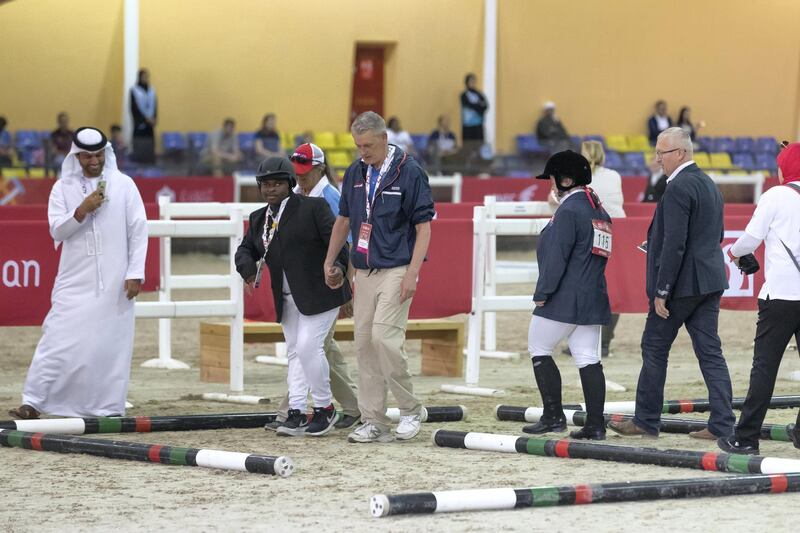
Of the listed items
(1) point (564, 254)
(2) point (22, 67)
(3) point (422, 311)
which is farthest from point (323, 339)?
(2) point (22, 67)

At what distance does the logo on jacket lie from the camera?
10.8 meters

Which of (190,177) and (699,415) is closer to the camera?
(699,415)

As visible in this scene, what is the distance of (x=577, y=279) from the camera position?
792 centimetres

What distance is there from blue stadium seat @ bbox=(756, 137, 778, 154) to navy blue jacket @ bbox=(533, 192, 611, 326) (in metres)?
22.2

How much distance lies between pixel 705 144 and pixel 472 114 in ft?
15.9

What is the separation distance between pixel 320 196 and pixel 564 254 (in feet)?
4.95

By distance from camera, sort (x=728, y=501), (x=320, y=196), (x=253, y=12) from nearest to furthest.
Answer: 1. (x=728, y=501)
2. (x=320, y=196)
3. (x=253, y=12)

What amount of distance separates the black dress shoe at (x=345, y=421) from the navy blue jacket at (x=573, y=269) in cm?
146

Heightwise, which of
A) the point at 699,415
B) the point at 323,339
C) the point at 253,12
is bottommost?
the point at 699,415

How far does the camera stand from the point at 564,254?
25.9 feet

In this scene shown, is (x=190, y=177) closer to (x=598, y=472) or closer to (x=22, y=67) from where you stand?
(x=22, y=67)

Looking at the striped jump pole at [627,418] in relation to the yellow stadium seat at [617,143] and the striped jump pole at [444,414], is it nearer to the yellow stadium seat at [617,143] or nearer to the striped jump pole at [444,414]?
the striped jump pole at [444,414]

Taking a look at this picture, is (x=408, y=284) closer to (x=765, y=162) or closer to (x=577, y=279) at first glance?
(x=577, y=279)

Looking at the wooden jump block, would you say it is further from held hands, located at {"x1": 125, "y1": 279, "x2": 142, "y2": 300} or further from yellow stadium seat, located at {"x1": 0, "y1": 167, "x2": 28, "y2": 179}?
yellow stadium seat, located at {"x1": 0, "y1": 167, "x2": 28, "y2": 179}
